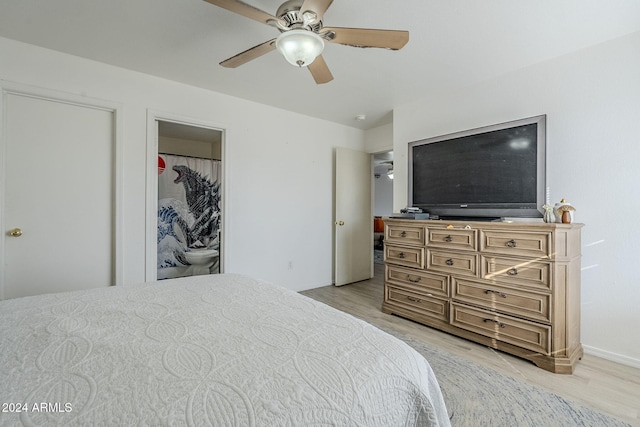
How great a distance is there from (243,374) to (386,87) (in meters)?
3.00

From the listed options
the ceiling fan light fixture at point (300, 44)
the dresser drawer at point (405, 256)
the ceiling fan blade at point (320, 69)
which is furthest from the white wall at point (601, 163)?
the ceiling fan light fixture at point (300, 44)

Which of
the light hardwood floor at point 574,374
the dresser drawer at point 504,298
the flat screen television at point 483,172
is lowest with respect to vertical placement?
the light hardwood floor at point 574,374

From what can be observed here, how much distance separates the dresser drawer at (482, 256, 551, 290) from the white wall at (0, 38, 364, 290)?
230cm

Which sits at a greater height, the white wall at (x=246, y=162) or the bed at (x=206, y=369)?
the white wall at (x=246, y=162)

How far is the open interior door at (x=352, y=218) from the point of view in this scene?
13.8ft

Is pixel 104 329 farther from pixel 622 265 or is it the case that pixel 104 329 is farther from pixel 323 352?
pixel 622 265

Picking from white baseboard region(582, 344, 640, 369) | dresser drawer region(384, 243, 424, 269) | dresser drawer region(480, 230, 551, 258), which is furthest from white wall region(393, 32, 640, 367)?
dresser drawer region(384, 243, 424, 269)

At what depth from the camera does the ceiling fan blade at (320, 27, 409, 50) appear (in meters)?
1.56

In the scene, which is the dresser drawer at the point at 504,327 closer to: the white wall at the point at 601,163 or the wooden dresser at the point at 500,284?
the wooden dresser at the point at 500,284

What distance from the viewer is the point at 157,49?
7.57ft

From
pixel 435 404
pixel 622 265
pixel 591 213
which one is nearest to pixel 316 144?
pixel 591 213

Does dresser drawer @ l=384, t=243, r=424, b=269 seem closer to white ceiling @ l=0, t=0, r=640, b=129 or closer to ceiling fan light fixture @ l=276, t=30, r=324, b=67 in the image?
white ceiling @ l=0, t=0, r=640, b=129

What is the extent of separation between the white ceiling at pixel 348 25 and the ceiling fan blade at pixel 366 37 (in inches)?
11.6

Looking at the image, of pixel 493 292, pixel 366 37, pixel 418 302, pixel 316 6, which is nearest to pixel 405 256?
pixel 418 302
